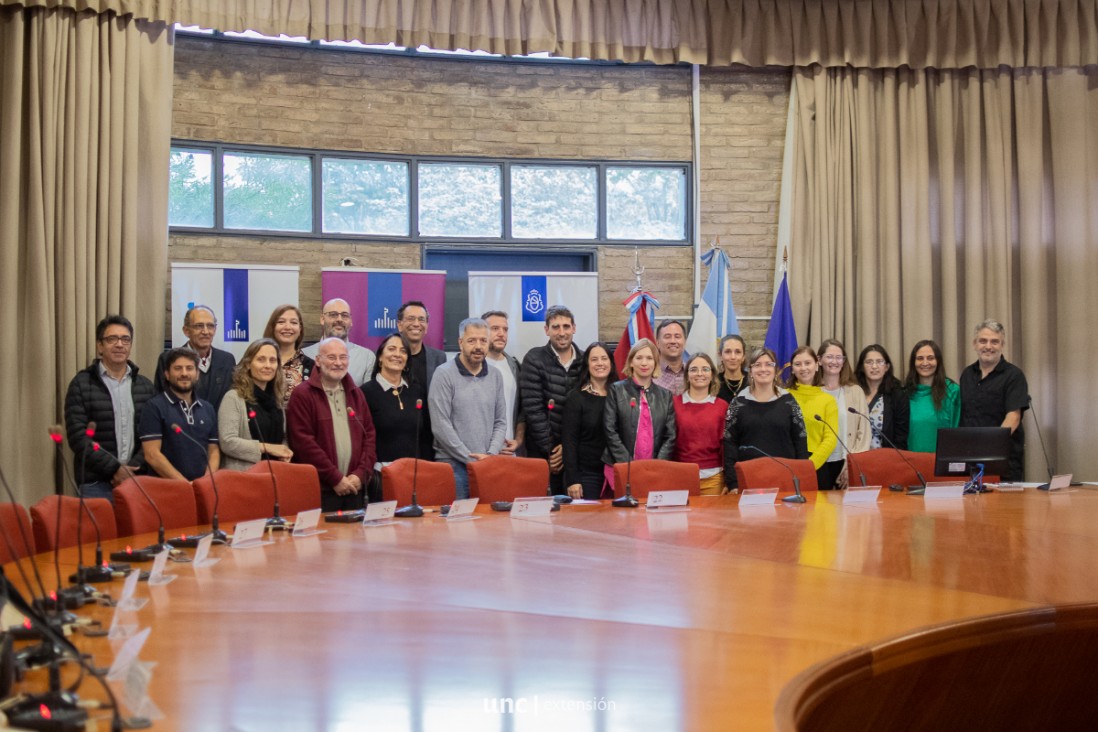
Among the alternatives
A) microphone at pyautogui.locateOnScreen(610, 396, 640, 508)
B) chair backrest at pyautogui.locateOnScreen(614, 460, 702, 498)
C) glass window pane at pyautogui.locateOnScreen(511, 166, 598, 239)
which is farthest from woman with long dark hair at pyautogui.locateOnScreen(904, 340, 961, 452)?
glass window pane at pyautogui.locateOnScreen(511, 166, 598, 239)

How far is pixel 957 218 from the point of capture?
889 centimetres

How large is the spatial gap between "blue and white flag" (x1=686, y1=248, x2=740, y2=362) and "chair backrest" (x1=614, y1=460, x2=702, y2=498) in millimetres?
2806

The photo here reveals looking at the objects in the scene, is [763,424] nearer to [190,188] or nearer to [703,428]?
[703,428]

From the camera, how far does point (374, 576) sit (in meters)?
3.15

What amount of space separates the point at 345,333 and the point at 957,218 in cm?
519

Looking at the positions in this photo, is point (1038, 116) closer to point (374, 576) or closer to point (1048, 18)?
point (1048, 18)

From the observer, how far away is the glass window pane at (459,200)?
28.0 feet

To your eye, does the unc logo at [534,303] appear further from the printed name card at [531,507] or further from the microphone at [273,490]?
the printed name card at [531,507]

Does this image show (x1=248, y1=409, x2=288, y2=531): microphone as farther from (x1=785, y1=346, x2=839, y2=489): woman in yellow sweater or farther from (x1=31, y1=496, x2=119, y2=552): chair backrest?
(x1=785, y1=346, x2=839, y2=489): woman in yellow sweater

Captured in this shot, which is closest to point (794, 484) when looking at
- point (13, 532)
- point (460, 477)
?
A: point (460, 477)

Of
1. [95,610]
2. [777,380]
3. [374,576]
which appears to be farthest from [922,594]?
[777,380]

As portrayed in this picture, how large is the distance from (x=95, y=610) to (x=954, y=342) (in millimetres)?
7534

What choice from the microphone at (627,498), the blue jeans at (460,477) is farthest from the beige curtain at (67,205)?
the microphone at (627,498)

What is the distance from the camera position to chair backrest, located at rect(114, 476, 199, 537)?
408 centimetres
